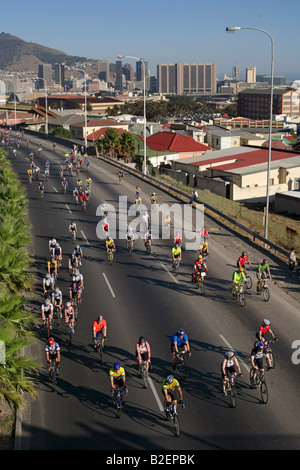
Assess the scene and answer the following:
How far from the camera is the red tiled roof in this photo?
3095 inches

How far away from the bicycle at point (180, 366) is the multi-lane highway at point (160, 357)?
0.67 feet

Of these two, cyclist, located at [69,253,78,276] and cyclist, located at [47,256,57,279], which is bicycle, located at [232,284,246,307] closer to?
cyclist, located at [69,253,78,276]

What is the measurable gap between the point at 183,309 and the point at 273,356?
4420mm

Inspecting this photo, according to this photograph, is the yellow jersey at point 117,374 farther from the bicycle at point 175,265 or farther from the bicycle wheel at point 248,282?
the bicycle at point 175,265

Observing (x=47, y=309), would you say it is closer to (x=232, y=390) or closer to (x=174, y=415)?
(x=174, y=415)

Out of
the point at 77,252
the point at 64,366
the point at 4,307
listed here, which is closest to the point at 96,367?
the point at 64,366

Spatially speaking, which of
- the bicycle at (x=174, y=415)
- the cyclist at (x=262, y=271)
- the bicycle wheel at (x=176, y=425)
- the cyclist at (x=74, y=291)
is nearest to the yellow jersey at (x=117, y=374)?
the bicycle at (x=174, y=415)

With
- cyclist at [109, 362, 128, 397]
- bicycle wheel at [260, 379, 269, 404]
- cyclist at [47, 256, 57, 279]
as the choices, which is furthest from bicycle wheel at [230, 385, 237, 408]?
cyclist at [47, 256, 57, 279]

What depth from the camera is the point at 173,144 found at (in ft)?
260

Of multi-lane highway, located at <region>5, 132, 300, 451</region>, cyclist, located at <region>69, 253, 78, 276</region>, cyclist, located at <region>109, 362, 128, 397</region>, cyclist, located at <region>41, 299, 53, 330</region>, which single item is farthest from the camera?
cyclist, located at <region>69, 253, 78, 276</region>

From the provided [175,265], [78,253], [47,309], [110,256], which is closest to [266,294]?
[175,265]

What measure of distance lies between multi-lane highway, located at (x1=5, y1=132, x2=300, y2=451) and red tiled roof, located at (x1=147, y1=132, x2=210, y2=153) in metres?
50.9

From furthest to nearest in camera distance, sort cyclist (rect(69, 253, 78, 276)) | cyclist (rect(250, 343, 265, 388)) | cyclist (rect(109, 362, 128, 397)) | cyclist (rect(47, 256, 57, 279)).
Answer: cyclist (rect(69, 253, 78, 276)), cyclist (rect(47, 256, 57, 279)), cyclist (rect(250, 343, 265, 388)), cyclist (rect(109, 362, 128, 397))

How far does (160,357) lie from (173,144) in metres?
65.3
